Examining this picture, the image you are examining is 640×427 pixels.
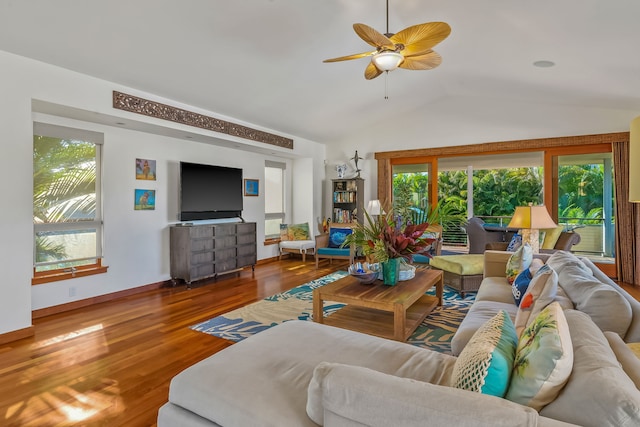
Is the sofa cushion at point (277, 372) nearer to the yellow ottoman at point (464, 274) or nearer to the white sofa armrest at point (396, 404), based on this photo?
the white sofa armrest at point (396, 404)

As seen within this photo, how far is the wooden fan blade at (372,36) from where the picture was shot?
264 centimetres

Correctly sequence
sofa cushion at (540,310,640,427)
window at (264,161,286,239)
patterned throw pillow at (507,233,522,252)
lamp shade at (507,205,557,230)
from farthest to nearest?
window at (264,161,286,239) < patterned throw pillow at (507,233,522,252) < lamp shade at (507,205,557,230) < sofa cushion at (540,310,640,427)

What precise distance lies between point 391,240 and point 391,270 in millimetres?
311

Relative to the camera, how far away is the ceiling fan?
105 inches

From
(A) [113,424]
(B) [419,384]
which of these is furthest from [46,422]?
(B) [419,384]

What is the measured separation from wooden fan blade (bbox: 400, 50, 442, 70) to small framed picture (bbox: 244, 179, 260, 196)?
13.0ft

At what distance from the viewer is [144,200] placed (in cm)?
486

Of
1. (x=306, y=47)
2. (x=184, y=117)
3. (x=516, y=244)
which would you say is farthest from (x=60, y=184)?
(x=516, y=244)

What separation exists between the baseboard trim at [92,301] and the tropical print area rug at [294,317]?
1.68 metres

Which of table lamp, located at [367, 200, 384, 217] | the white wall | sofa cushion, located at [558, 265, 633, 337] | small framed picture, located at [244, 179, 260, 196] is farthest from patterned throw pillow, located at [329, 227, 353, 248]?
sofa cushion, located at [558, 265, 633, 337]

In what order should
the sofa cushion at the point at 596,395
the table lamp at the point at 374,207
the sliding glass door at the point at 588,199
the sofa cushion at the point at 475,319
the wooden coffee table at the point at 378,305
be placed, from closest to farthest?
the sofa cushion at the point at 596,395 < the sofa cushion at the point at 475,319 < the wooden coffee table at the point at 378,305 < the sliding glass door at the point at 588,199 < the table lamp at the point at 374,207

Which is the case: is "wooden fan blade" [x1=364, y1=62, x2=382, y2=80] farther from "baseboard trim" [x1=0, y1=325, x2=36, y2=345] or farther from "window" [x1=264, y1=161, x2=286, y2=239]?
"baseboard trim" [x1=0, y1=325, x2=36, y2=345]

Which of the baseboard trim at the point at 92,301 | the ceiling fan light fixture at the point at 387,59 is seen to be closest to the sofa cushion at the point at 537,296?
the ceiling fan light fixture at the point at 387,59

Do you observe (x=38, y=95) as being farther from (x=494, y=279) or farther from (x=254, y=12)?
(x=494, y=279)
